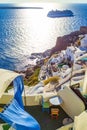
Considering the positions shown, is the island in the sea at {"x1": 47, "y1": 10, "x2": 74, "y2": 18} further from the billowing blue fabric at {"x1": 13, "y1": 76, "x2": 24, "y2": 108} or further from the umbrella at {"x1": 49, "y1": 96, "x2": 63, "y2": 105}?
the billowing blue fabric at {"x1": 13, "y1": 76, "x2": 24, "y2": 108}

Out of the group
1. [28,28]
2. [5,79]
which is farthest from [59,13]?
[5,79]

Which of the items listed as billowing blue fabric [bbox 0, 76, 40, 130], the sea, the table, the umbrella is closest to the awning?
billowing blue fabric [bbox 0, 76, 40, 130]

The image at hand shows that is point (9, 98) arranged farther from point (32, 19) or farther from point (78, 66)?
point (32, 19)

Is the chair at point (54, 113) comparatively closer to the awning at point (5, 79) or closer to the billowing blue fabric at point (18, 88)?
the billowing blue fabric at point (18, 88)

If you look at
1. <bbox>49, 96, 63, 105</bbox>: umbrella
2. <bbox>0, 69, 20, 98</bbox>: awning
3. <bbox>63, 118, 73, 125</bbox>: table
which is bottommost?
<bbox>63, 118, 73, 125</bbox>: table

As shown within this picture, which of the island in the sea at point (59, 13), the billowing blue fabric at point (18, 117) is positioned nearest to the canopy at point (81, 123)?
the billowing blue fabric at point (18, 117)

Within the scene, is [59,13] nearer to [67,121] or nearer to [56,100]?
[56,100]
